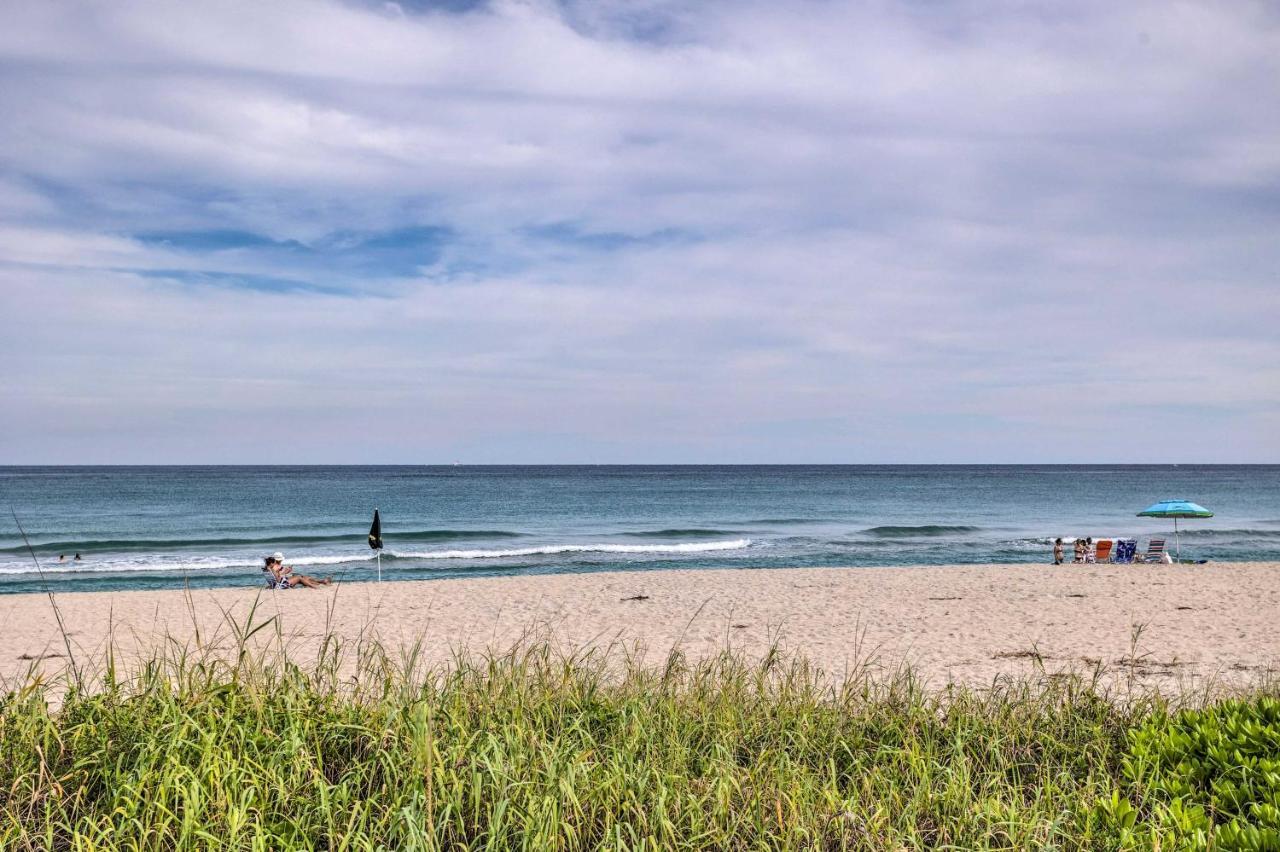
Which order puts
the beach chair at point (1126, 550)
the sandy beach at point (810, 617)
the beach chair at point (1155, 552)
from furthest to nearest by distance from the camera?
1. the beach chair at point (1126, 550)
2. the beach chair at point (1155, 552)
3. the sandy beach at point (810, 617)

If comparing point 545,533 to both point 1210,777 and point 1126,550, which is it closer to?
point 1126,550

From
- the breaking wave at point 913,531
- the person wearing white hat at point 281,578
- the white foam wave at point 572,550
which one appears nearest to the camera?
the person wearing white hat at point 281,578

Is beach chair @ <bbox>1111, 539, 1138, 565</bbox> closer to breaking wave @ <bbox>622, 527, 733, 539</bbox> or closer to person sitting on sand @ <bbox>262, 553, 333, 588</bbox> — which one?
breaking wave @ <bbox>622, 527, 733, 539</bbox>

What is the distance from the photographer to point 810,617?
47.4 ft

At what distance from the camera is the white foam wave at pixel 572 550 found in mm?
28609

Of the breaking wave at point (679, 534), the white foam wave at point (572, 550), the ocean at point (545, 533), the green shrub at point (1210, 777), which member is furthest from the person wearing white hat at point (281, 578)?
the green shrub at point (1210, 777)

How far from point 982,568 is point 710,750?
66.3 feet

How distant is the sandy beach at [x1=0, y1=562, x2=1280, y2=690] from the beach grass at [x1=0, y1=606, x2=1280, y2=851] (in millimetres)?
4221

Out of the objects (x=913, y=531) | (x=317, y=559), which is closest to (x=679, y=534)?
(x=913, y=531)

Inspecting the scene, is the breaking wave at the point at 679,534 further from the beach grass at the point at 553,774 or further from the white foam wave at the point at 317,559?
the beach grass at the point at 553,774

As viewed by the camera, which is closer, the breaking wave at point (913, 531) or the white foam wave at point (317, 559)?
the white foam wave at point (317, 559)

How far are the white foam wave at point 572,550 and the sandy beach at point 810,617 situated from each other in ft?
26.1

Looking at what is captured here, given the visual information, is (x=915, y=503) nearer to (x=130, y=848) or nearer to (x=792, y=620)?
(x=792, y=620)

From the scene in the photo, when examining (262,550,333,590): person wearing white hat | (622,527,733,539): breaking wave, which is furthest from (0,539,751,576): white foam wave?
(262,550,333,590): person wearing white hat
